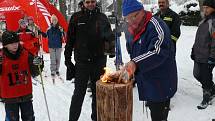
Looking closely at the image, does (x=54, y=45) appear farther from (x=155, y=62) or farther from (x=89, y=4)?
(x=155, y=62)

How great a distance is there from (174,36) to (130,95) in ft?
7.67

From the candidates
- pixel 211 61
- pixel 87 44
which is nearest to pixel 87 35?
pixel 87 44

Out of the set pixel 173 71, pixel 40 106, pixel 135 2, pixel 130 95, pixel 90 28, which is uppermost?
pixel 135 2

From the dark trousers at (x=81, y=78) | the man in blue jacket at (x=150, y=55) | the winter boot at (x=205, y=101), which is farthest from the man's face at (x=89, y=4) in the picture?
the winter boot at (x=205, y=101)

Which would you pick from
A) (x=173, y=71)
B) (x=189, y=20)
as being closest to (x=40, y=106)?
(x=173, y=71)

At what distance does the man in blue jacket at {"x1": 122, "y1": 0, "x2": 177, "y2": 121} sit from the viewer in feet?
12.3

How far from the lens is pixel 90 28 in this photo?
556 cm

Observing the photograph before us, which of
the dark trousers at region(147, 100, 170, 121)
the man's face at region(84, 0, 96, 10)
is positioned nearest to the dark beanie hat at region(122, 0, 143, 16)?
the dark trousers at region(147, 100, 170, 121)

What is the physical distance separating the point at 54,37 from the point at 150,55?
305 inches

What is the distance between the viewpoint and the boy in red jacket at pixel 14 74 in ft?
16.6

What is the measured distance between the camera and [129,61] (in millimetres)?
3900

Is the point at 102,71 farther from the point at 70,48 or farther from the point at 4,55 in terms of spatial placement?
the point at 4,55

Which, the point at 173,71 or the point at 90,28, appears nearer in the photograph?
the point at 173,71

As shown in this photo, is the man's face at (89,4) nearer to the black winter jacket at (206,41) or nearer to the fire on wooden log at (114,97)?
the fire on wooden log at (114,97)
